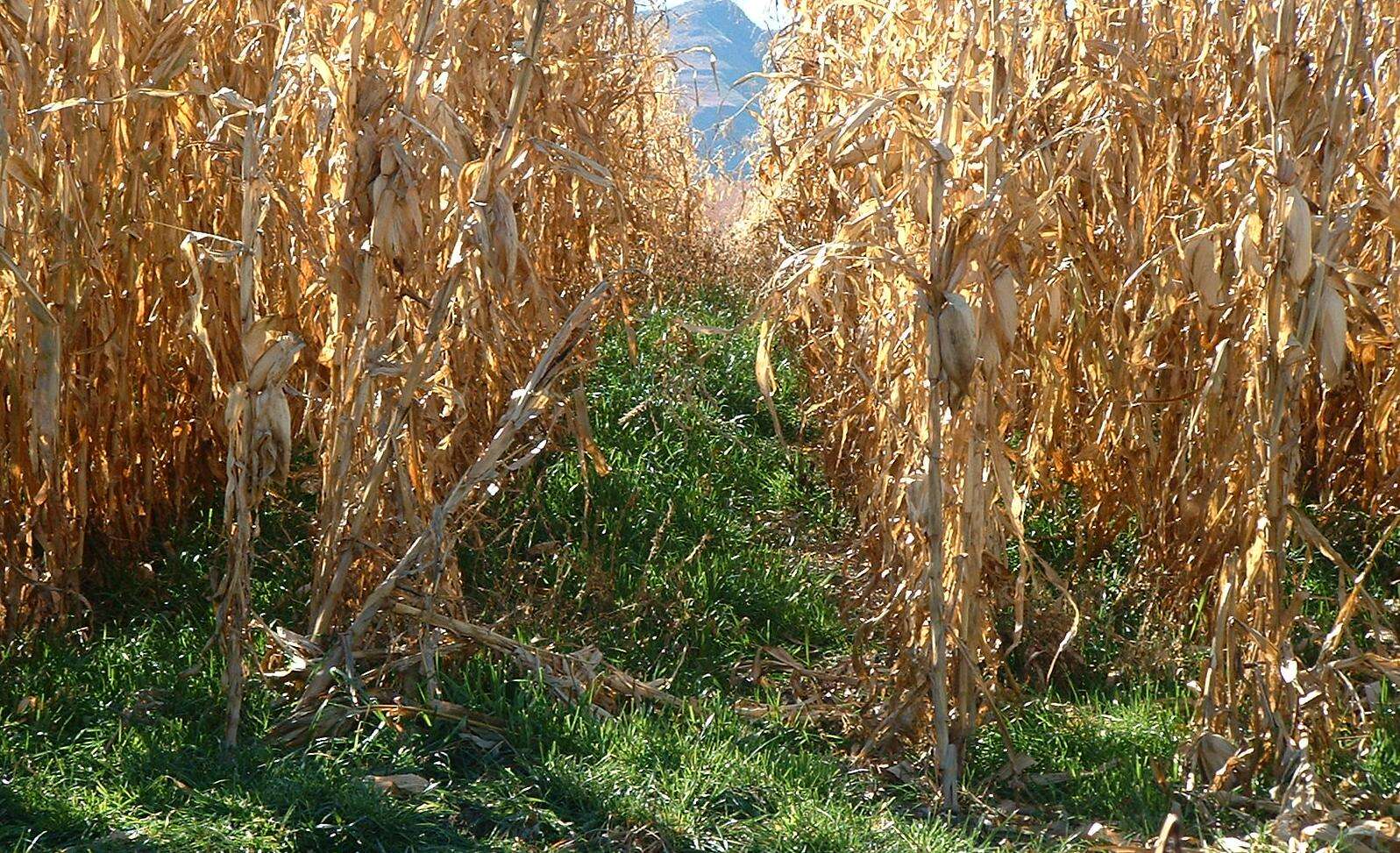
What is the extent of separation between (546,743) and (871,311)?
1.00 m

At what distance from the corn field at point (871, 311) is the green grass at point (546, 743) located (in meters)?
0.11

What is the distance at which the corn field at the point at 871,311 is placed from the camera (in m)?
2.04

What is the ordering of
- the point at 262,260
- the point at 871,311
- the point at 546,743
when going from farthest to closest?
the point at 262,260 < the point at 871,311 < the point at 546,743

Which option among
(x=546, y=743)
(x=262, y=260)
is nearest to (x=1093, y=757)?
(x=546, y=743)

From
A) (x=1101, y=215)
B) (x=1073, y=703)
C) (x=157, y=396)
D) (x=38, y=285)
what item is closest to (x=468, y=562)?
(x=157, y=396)

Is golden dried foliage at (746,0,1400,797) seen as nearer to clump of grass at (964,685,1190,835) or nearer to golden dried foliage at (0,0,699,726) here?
clump of grass at (964,685,1190,835)

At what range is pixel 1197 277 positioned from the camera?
6.98ft

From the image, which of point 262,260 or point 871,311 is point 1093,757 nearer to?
point 871,311

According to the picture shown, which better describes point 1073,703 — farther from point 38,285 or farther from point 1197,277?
point 38,285

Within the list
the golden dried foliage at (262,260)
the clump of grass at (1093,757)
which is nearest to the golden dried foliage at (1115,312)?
the clump of grass at (1093,757)

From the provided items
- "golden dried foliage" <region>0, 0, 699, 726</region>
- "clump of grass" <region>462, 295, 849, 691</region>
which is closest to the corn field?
"golden dried foliage" <region>0, 0, 699, 726</region>

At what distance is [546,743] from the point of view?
7.54ft

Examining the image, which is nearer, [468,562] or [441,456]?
[441,456]

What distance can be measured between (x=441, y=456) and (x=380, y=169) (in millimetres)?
621
